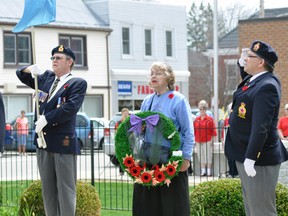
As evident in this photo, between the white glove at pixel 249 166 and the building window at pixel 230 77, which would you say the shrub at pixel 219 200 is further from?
the building window at pixel 230 77

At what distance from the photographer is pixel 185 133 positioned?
7.91m

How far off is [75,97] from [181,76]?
126ft

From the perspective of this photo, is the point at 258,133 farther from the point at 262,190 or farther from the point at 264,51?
the point at 264,51

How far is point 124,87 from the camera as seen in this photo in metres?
43.0

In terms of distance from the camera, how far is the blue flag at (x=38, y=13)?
8586 mm

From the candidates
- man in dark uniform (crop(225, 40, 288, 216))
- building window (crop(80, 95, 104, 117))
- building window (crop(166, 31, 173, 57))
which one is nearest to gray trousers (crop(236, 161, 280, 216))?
man in dark uniform (crop(225, 40, 288, 216))

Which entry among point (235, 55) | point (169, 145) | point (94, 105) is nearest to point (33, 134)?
point (169, 145)

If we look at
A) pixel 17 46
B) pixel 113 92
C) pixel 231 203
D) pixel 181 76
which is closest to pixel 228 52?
pixel 181 76

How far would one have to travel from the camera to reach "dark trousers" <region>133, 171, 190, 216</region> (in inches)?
312

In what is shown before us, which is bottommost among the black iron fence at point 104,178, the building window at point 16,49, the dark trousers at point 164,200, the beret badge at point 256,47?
the black iron fence at point 104,178

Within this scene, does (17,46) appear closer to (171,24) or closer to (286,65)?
(171,24)

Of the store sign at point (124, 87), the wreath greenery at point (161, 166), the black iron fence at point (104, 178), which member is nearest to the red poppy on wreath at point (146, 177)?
the wreath greenery at point (161, 166)

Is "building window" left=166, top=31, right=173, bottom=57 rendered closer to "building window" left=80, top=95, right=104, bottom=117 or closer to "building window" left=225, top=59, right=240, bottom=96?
"building window" left=80, top=95, right=104, bottom=117

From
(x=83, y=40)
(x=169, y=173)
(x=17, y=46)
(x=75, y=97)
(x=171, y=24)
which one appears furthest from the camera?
(x=171, y=24)
